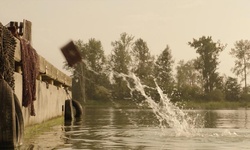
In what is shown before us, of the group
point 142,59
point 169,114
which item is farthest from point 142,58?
point 169,114

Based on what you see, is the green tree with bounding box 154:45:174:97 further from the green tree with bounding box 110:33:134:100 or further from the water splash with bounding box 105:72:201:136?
the water splash with bounding box 105:72:201:136

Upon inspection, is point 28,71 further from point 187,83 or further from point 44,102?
point 187,83

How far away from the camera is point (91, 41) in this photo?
99812 mm

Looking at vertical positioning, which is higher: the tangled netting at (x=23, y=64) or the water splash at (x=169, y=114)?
the tangled netting at (x=23, y=64)

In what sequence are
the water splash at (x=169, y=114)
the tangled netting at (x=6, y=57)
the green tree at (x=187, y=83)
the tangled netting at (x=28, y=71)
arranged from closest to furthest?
the tangled netting at (x=6, y=57)
the tangled netting at (x=28, y=71)
the water splash at (x=169, y=114)
the green tree at (x=187, y=83)

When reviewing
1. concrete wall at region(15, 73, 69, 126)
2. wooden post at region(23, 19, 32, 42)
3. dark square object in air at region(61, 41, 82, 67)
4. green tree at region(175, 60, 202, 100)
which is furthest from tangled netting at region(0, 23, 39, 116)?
green tree at region(175, 60, 202, 100)

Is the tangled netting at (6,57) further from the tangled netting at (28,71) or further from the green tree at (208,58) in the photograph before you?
the green tree at (208,58)

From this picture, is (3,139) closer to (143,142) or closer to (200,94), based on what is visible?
(143,142)

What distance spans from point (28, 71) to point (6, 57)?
3.28m

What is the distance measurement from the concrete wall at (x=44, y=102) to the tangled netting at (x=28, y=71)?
322mm

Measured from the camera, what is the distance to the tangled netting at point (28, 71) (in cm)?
1367

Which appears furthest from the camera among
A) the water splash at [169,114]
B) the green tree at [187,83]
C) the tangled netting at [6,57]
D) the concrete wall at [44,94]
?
the green tree at [187,83]

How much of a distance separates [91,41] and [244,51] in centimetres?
3596

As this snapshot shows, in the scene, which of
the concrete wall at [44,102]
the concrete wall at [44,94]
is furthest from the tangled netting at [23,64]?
the concrete wall at [44,102]
